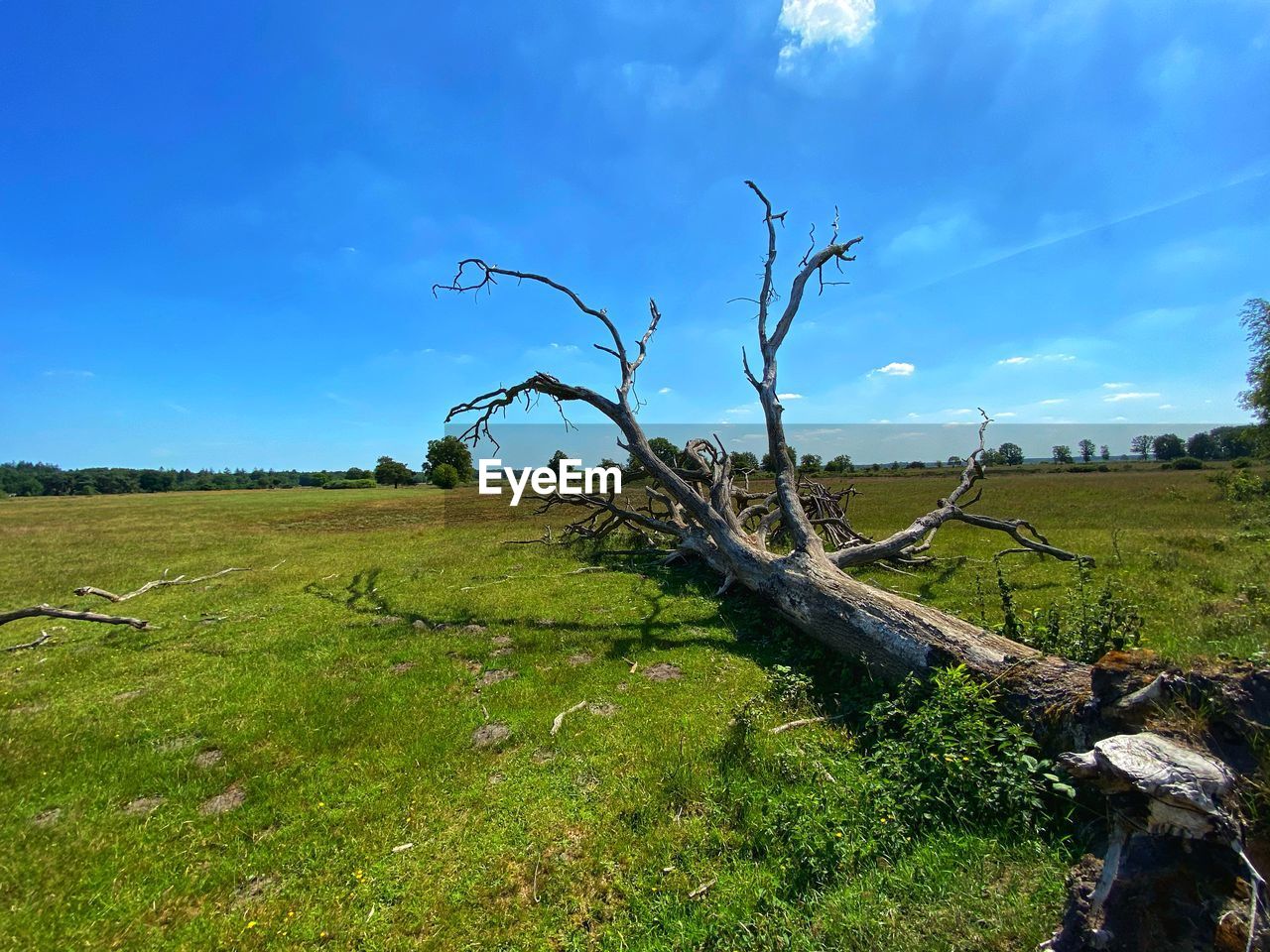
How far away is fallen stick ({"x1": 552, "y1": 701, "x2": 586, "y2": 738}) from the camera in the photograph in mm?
4738

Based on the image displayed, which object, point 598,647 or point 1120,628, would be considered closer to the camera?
point 1120,628

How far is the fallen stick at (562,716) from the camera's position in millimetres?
4738

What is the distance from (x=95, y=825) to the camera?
3.65 m

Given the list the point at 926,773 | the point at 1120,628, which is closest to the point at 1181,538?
the point at 1120,628

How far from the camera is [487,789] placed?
3.87m

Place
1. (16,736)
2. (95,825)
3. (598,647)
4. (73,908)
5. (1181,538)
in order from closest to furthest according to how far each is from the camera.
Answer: (73,908) → (95,825) → (16,736) → (598,647) → (1181,538)

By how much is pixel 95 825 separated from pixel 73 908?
3.27 ft

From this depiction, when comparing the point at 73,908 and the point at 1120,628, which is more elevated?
the point at 1120,628

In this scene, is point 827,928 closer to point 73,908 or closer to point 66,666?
point 73,908

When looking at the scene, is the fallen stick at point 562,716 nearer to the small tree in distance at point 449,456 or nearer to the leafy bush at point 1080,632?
the leafy bush at point 1080,632

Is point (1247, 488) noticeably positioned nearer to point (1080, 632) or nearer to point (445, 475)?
point (1080, 632)

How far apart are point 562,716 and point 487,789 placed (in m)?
1.20

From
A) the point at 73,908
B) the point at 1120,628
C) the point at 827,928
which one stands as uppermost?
the point at 1120,628

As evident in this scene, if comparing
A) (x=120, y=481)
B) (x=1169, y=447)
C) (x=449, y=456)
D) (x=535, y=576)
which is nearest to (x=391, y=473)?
(x=449, y=456)
